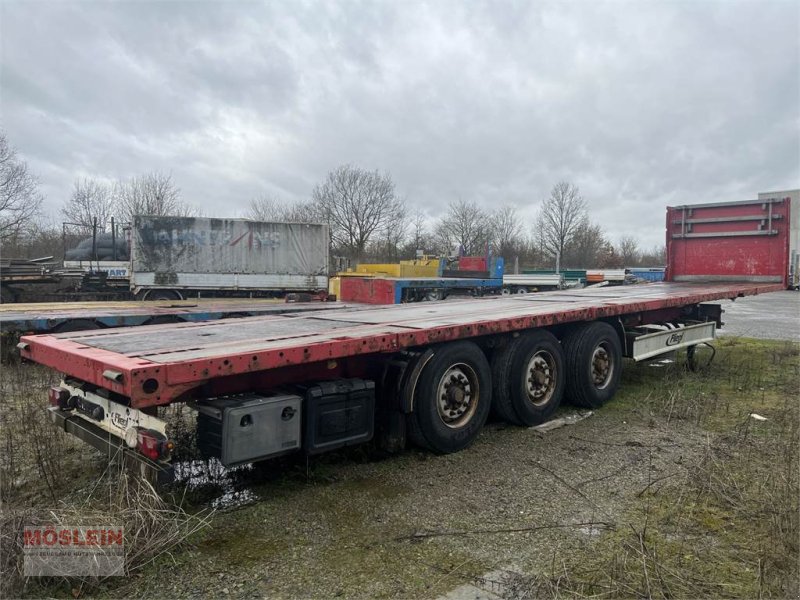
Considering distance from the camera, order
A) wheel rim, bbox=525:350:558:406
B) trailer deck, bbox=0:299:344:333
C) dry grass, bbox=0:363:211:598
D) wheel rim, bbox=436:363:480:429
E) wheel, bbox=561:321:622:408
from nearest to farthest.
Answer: dry grass, bbox=0:363:211:598
wheel rim, bbox=436:363:480:429
wheel rim, bbox=525:350:558:406
wheel, bbox=561:321:622:408
trailer deck, bbox=0:299:344:333

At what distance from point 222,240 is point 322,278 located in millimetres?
4239

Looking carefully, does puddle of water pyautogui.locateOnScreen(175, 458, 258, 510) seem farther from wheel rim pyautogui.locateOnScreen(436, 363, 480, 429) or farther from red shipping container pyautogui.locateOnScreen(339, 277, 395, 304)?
red shipping container pyautogui.locateOnScreen(339, 277, 395, 304)

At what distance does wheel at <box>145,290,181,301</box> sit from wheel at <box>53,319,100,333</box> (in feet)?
40.0

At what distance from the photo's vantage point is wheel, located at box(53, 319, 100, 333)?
845cm

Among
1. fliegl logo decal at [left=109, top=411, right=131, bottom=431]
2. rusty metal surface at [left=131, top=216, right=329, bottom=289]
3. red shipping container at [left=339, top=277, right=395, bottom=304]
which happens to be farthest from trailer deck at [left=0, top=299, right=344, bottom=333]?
rusty metal surface at [left=131, top=216, right=329, bottom=289]

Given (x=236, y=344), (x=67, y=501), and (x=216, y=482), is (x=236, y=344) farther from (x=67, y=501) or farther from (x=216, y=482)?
(x=67, y=501)

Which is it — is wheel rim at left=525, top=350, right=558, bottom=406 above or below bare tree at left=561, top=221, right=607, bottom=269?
below

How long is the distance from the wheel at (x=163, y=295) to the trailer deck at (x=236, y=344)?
15.9 meters

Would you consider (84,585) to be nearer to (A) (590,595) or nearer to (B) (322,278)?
(A) (590,595)

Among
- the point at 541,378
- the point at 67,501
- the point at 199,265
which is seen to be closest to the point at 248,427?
the point at 67,501

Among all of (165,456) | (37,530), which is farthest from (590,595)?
(37,530)

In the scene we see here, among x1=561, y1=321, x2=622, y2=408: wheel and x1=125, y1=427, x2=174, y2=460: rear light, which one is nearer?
x1=125, y1=427, x2=174, y2=460: rear light

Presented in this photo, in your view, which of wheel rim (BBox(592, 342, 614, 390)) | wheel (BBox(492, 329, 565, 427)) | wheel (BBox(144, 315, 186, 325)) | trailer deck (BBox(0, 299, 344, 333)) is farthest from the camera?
wheel (BBox(144, 315, 186, 325))

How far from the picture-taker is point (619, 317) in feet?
23.8
